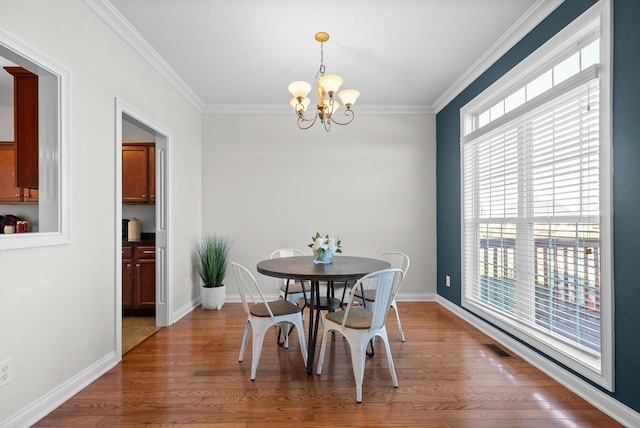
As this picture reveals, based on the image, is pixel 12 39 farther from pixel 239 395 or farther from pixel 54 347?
pixel 239 395

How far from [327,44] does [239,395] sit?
9.46 ft

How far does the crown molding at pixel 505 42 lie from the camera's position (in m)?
2.58

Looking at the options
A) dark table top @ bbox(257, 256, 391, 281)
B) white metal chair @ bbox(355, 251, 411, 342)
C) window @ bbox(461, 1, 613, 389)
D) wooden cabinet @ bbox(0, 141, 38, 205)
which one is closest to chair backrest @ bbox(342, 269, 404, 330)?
dark table top @ bbox(257, 256, 391, 281)

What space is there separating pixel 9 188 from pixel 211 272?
8.42 ft

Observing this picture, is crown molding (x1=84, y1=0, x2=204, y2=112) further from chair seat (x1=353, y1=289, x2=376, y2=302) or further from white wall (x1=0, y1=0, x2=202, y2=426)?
chair seat (x1=353, y1=289, x2=376, y2=302)

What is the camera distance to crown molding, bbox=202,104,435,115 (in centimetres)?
486

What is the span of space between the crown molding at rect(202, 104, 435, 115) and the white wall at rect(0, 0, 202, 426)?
61.5 inches

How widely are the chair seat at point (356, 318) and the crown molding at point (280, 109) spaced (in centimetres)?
317

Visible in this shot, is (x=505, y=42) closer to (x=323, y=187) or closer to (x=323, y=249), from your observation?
(x=323, y=249)

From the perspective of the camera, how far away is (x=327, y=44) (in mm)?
3154

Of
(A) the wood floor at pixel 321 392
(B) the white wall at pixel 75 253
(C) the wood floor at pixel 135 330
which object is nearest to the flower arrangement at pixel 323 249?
(A) the wood floor at pixel 321 392

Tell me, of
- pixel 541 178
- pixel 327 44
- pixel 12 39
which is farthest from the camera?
pixel 327 44

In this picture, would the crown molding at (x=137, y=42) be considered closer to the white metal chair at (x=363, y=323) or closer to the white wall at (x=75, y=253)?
the white wall at (x=75, y=253)

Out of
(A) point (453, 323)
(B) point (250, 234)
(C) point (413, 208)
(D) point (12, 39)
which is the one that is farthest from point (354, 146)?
(D) point (12, 39)
